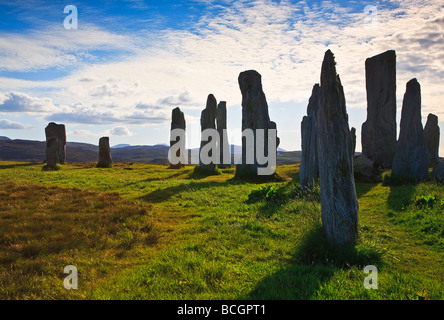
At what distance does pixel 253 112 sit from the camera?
23828 millimetres

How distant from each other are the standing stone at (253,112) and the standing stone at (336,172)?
15253 mm

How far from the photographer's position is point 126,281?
6730 millimetres

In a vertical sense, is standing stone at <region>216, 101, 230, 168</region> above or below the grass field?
above

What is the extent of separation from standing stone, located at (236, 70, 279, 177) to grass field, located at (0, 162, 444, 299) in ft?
30.9

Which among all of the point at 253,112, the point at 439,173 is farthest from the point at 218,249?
the point at 253,112

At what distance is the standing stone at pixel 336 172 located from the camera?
26.7 feet

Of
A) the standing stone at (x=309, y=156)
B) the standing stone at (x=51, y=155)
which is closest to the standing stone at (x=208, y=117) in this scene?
the standing stone at (x=309, y=156)

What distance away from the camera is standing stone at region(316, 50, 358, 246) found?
26.7 ft

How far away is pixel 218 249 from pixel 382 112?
21.8m

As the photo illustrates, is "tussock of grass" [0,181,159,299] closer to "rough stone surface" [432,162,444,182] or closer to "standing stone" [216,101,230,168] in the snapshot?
"rough stone surface" [432,162,444,182]

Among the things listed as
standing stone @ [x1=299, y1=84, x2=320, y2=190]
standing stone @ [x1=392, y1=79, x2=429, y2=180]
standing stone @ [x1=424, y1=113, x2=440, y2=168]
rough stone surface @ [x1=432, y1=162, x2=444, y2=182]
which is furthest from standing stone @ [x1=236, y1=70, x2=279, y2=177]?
standing stone @ [x1=424, y1=113, x2=440, y2=168]

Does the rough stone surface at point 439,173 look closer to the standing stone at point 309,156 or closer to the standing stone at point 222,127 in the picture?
the standing stone at point 309,156

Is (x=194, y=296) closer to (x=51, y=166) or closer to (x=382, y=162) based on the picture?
(x=382, y=162)
